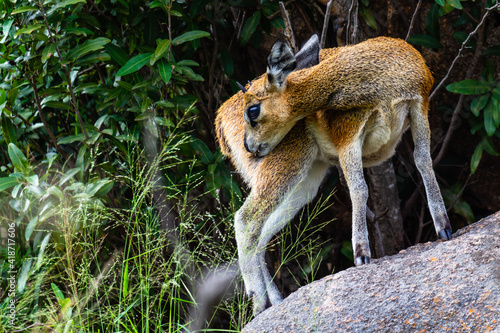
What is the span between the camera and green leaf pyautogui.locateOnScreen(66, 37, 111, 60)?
18.2 ft

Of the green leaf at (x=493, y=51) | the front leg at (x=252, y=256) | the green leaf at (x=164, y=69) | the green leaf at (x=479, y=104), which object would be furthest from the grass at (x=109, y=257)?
the green leaf at (x=493, y=51)

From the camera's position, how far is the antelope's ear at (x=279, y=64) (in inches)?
192

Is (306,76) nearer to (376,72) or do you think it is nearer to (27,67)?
(376,72)

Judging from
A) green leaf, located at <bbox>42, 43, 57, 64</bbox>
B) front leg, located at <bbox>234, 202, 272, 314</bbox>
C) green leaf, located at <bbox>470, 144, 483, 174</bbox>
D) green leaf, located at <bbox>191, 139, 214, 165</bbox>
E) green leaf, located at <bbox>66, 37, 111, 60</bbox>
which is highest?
green leaf, located at <bbox>42, 43, 57, 64</bbox>

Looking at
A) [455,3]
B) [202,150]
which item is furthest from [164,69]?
[455,3]

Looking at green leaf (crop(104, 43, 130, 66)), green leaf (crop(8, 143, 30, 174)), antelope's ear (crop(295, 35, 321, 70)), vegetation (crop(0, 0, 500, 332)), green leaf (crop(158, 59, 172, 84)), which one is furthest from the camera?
green leaf (crop(104, 43, 130, 66))

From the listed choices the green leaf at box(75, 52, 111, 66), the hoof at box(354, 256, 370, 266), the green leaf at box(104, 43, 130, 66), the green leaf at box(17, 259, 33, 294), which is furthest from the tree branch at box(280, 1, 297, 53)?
the green leaf at box(17, 259, 33, 294)

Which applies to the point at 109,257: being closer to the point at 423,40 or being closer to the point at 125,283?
the point at 125,283

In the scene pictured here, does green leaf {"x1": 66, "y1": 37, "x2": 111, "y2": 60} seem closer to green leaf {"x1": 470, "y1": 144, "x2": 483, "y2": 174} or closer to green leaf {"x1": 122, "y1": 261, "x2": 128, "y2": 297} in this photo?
green leaf {"x1": 122, "y1": 261, "x2": 128, "y2": 297}

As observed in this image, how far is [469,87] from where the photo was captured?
617cm

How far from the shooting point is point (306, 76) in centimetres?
505

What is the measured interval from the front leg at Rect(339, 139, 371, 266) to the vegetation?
Result: 0.61 m

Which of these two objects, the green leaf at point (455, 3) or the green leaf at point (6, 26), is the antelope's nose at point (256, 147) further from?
the green leaf at point (6, 26)

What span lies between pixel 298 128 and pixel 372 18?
2.01 metres
